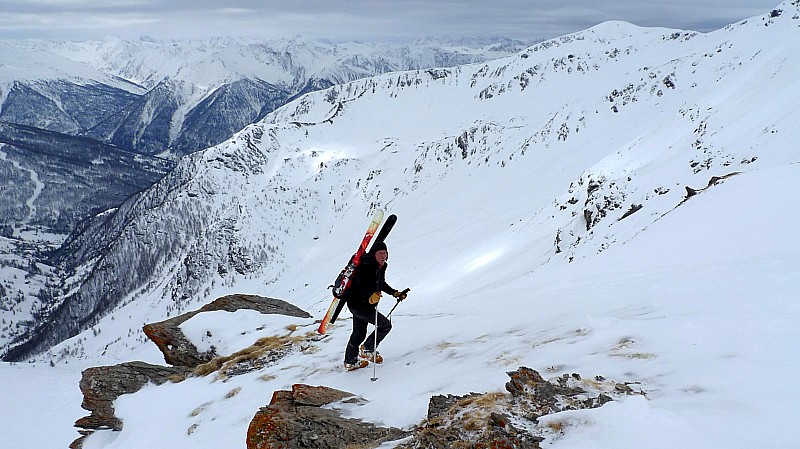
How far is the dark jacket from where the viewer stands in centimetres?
937

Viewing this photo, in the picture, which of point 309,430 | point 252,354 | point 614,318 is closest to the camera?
point 309,430

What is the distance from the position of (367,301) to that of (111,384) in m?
11.0

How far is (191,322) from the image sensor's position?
16828mm

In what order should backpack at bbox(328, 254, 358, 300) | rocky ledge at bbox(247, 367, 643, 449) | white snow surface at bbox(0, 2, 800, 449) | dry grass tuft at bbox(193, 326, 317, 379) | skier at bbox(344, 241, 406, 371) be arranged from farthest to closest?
dry grass tuft at bbox(193, 326, 317, 379) < backpack at bbox(328, 254, 358, 300) < skier at bbox(344, 241, 406, 371) < rocky ledge at bbox(247, 367, 643, 449) < white snow surface at bbox(0, 2, 800, 449)

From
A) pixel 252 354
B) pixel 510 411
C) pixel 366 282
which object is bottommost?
pixel 252 354

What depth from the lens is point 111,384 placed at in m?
15.6

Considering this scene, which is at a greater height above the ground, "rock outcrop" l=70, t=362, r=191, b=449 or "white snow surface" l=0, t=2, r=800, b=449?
"white snow surface" l=0, t=2, r=800, b=449

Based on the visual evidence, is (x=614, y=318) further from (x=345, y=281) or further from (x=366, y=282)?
(x=345, y=281)

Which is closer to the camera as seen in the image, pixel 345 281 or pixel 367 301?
pixel 345 281

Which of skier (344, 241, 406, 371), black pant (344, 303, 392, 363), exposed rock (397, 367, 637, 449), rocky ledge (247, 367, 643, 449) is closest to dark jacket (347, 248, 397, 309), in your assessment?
skier (344, 241, 406, 371)

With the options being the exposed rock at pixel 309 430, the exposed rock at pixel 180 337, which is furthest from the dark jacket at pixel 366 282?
the exposed rock at pixel 180 337

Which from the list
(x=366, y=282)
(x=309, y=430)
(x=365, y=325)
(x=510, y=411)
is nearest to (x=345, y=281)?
(x=366, y=282)

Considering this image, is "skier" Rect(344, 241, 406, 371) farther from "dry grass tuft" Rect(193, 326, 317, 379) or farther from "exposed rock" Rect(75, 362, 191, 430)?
"exposed rock" Rect(75, 362, 191, 430)

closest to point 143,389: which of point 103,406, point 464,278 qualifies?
point 103,406
